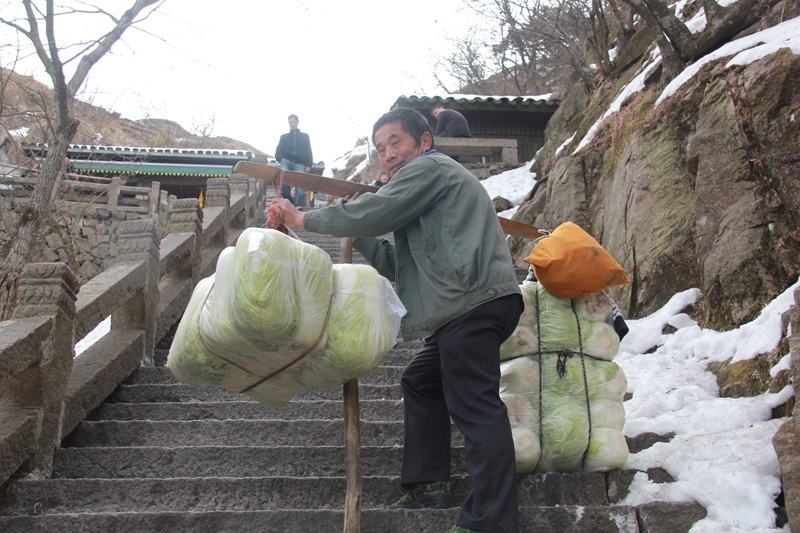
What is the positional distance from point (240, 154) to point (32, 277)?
57.6 feet

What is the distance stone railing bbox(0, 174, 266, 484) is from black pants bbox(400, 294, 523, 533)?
201 cm

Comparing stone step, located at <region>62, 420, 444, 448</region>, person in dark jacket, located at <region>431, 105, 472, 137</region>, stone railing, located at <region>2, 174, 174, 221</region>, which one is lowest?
stone step, located at <region>62, 420, 444, 448</region>

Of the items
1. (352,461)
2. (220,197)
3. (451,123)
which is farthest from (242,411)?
(451,123)

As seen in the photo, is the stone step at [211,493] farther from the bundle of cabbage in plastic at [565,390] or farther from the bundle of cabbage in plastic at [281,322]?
the bundle of cabbage in plastic at [281,322]

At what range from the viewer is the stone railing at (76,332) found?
3422 mm

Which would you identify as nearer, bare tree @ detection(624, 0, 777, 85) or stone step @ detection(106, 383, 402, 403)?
stone step @ detection(106, 383, 402, 403)

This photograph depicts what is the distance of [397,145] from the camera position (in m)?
3.26

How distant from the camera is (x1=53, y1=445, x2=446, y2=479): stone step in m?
3.58

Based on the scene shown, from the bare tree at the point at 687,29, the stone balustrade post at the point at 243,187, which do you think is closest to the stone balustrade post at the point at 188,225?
the stone balustrade post at the point at 243,187

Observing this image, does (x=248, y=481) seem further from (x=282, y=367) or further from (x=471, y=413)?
(x=471, y=413)

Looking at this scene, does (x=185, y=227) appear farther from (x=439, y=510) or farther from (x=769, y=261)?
(x=769, y=261)

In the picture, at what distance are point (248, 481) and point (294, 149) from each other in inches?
374

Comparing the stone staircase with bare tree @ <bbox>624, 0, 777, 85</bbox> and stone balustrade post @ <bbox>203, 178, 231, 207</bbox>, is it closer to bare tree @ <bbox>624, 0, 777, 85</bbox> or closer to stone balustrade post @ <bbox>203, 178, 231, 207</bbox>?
stone balustrade post @ <bbox>203, 178, 231, 207</bbox>

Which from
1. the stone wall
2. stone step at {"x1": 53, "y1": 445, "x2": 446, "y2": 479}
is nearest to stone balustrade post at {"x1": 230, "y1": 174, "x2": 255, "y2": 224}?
stone step at {"x1": 53, "y1": 445, "x2": 446, "y2": 479}
